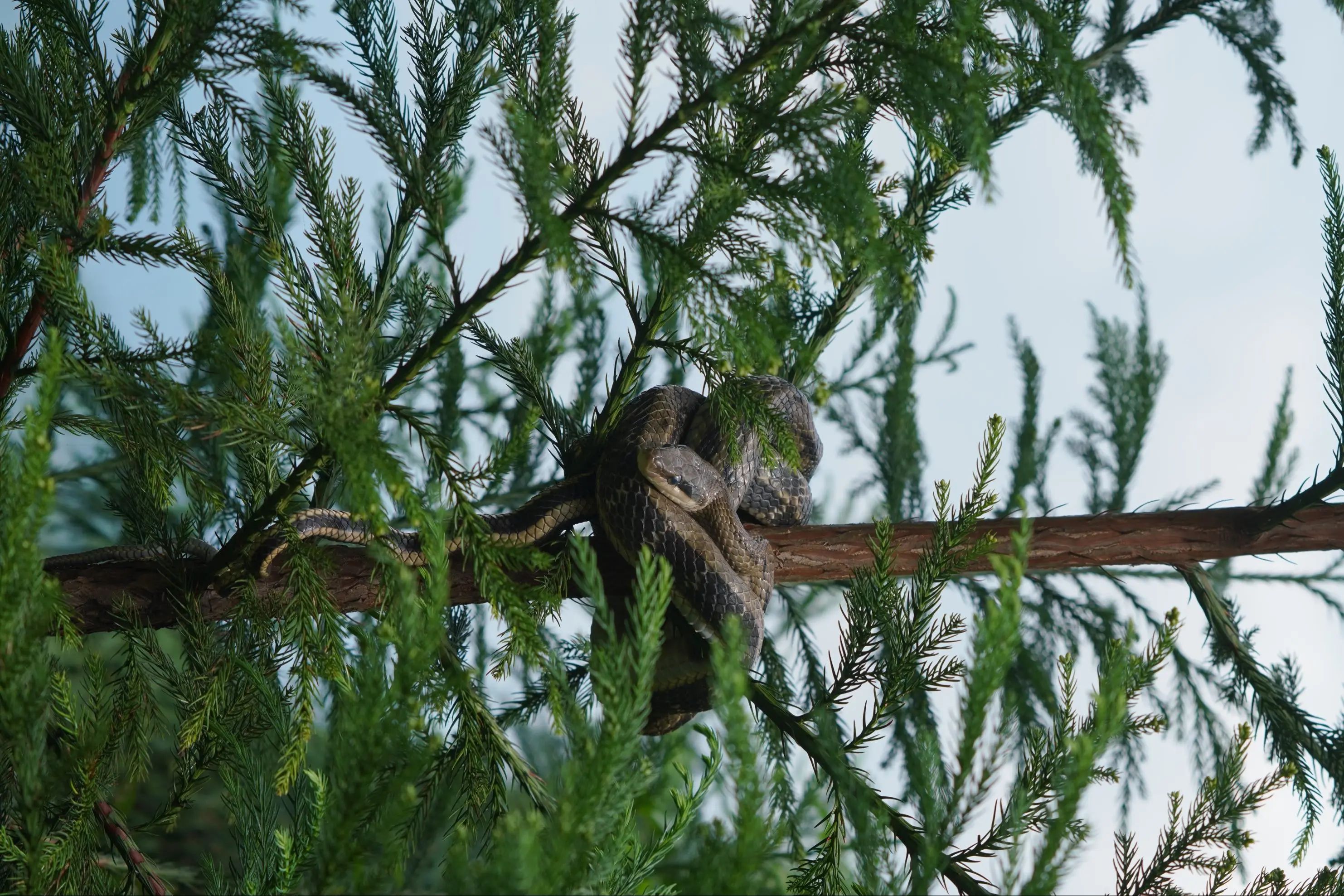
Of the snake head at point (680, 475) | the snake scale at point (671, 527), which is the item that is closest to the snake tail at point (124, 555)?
the snake scale at point (671, 527)

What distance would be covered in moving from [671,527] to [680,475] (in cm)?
6

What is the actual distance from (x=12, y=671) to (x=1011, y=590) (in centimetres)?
53

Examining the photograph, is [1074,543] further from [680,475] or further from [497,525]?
[497,525]

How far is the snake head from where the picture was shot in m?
1.07

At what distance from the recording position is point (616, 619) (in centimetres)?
118

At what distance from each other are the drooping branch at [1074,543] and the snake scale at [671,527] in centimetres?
6

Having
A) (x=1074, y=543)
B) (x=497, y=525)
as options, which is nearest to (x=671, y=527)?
(x=497, y=525)

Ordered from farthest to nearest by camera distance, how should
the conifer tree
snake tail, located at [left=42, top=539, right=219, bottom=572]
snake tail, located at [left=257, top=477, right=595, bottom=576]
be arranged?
snake tail, located at [left=42, top=539, right=219, bottom=572] → snake tail, located at [left=257, top=477, right=595, bottom=576] → the conifer tree

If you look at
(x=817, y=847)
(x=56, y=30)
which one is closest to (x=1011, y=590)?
(x=817, y=847)

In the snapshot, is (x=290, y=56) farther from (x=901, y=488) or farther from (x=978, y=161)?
(x=901, y=488)

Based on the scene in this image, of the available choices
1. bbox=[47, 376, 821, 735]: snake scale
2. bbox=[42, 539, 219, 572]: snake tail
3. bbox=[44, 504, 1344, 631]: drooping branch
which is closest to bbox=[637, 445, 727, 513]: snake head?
bbox=[47, 376, 821, 735]: snake scale

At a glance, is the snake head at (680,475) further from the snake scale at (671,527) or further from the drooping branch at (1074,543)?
the drooping branch at (1074,543)

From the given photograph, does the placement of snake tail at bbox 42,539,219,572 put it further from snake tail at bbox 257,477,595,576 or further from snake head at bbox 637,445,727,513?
snake head at bbox 637,445,727,513

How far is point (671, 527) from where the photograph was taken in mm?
1073
